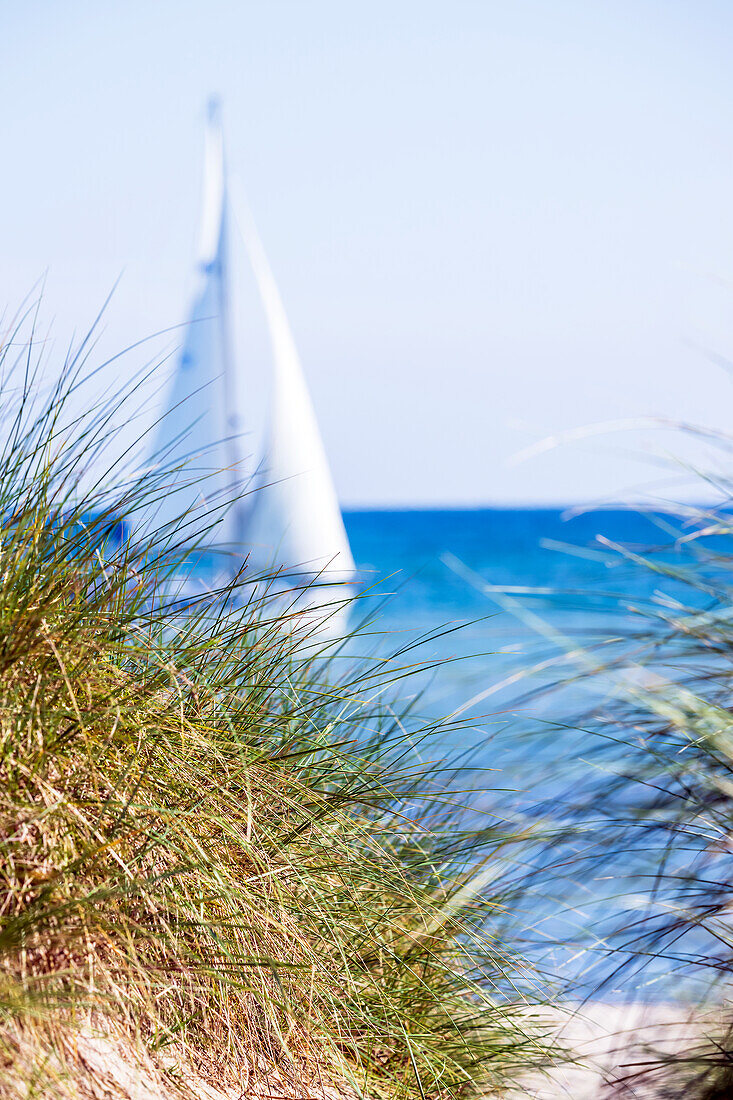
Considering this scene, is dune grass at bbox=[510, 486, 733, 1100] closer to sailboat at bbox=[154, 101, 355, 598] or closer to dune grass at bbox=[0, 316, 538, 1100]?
dune grass at bbox=[0, 316, 538, 1100]

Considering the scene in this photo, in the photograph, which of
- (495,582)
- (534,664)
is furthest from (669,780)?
(495,582)

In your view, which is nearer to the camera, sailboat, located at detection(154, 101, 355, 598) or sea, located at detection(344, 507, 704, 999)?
sea, located at detection(344, 507, 704, 999)

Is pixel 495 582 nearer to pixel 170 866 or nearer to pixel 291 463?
pixel 291 463

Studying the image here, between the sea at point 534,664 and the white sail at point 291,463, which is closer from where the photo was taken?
the sea at point 534,664

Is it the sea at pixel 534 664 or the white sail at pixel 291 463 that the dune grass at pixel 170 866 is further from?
the white sail at pixel 291 463

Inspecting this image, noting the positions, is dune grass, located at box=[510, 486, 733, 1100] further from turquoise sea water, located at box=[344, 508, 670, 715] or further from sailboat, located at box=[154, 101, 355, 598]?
sailboat, located at box=[154, 101, 355, 598]

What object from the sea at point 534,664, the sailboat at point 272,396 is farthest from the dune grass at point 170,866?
the sailboat at point 272,396

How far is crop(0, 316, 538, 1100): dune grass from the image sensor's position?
104 cm

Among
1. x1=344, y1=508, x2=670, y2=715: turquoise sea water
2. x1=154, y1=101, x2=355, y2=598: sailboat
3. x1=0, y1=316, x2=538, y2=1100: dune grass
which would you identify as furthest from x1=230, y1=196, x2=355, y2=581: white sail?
x1=0, y1=316, x2=538, y2=1100: dune grass

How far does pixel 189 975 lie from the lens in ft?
3.74

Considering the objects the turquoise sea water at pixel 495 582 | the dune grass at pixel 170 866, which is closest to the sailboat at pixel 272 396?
the turquoise sea water at pixel 495 582

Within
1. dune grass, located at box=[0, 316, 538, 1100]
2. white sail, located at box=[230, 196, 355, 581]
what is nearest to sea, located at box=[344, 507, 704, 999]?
dune grass, located at box=[0, 316, 538, 1100]

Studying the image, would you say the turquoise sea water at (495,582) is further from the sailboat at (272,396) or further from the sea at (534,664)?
the sailboat at (272,396)

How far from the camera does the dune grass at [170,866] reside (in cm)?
104
